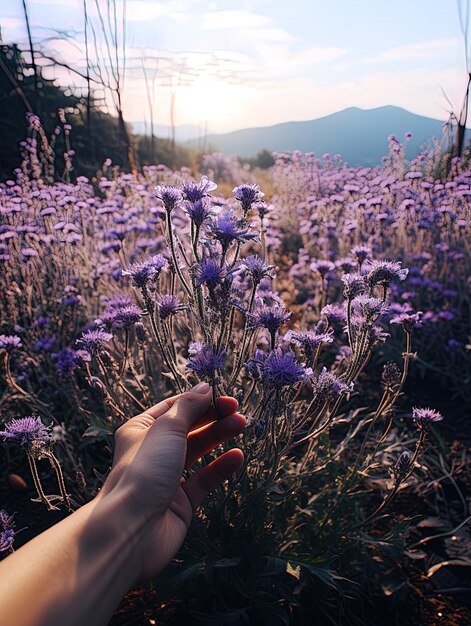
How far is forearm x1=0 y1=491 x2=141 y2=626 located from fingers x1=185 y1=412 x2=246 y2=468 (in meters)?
0.48

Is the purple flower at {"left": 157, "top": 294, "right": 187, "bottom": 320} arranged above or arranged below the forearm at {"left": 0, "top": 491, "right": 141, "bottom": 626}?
above

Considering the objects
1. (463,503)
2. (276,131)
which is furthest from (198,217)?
(276,131)

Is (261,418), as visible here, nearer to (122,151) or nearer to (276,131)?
(122,151)

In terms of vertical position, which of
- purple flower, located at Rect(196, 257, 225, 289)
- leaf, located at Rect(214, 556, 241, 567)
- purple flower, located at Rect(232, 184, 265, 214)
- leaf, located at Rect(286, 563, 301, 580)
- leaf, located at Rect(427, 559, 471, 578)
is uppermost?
purple flower, located at Rect(232, 184, 265, 214)

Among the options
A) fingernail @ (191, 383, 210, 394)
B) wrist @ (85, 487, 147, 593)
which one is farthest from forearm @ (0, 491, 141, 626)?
fingernail @ (191, 383, 210, 394)

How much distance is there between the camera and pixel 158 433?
5.23 ft

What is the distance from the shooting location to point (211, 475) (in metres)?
1.94

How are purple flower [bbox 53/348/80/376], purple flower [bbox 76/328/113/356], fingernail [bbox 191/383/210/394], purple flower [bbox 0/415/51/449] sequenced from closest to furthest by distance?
fingernail [bbox 191/383/210/394] → purple flower [bbox 0/415/51/449] → purple flower [bbox 76/328/113/356] → purple flower [bbox 53/348/80/376]

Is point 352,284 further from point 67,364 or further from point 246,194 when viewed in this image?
point 67,364

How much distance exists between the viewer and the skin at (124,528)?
114 cm

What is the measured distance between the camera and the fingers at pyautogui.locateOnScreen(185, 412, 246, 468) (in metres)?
1.82

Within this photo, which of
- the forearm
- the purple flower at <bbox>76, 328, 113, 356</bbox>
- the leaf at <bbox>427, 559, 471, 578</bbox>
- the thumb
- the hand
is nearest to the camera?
the forearm

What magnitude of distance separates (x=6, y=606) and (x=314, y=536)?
5.08ft

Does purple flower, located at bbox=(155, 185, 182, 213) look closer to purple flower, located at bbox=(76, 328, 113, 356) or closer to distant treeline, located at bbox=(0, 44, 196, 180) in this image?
purple flower, located at bbox=(76, 328, 113, 356)
